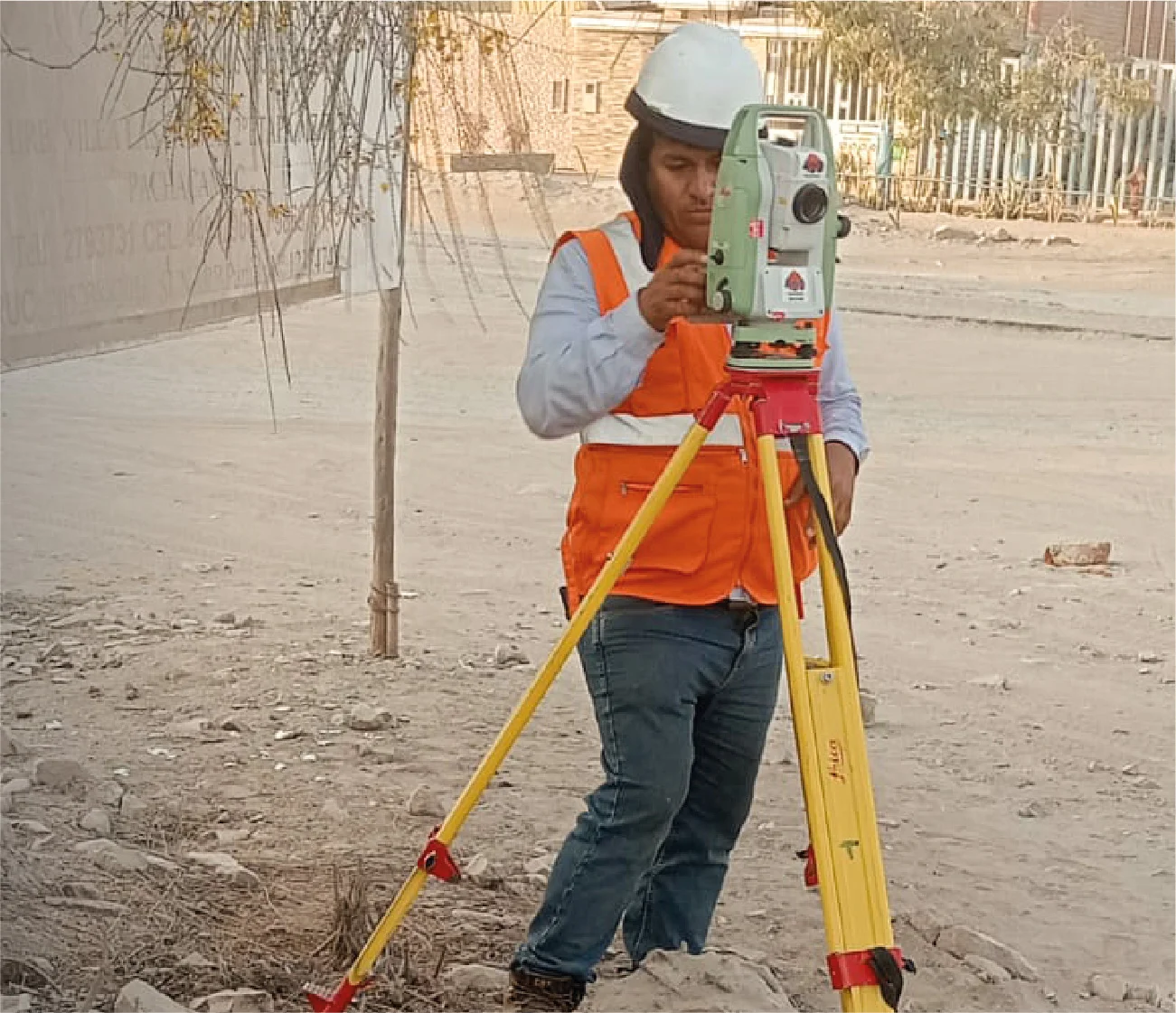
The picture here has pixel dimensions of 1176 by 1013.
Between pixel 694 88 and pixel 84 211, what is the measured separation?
1.54m

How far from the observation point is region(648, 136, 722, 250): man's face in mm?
2443

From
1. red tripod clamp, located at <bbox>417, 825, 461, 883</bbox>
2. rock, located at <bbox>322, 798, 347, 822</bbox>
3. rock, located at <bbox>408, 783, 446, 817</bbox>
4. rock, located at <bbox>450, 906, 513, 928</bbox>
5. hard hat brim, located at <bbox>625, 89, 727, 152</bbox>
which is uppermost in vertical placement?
hard hat brim, located at <bbox>625, 89, 727, 152</bbox>

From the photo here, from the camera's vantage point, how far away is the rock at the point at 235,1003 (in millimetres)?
2842

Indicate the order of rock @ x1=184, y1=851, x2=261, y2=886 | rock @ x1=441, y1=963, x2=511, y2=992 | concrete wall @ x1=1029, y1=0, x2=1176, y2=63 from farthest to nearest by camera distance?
concrete wall @ x1=1029, y1=0, x2=1176, y2=63, rock @ x1=184, y1=851, x2=261, y2=886, rock @ x1=441, y1=963, x2=511, y2=992

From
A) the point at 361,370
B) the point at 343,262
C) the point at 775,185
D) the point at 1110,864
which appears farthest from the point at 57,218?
the point at 361,370

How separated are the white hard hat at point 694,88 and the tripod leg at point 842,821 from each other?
0.70 metres

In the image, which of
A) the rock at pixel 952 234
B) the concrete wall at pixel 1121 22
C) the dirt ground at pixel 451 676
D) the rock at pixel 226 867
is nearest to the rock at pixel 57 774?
the dirt ground at pixel 451 676

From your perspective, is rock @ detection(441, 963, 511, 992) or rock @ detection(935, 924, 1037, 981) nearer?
rock @ detection(441, 963, 511, 992)

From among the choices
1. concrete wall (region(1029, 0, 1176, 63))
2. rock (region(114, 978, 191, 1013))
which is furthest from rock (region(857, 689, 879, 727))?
concrete wall (region(1029, 0, 1176, 63))

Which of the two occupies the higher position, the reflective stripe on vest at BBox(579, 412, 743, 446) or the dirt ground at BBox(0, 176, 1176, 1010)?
the reflective stripe on vest at BBox(579, 412, 743, 446)

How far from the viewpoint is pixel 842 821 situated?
2.14 meters

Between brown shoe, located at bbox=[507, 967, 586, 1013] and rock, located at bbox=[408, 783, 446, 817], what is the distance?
117 centimetres

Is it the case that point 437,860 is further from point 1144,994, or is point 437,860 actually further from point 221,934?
point 1144,994

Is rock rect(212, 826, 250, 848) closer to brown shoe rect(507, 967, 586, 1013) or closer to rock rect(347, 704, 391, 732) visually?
rock rect(347, 704, 391, 732)
